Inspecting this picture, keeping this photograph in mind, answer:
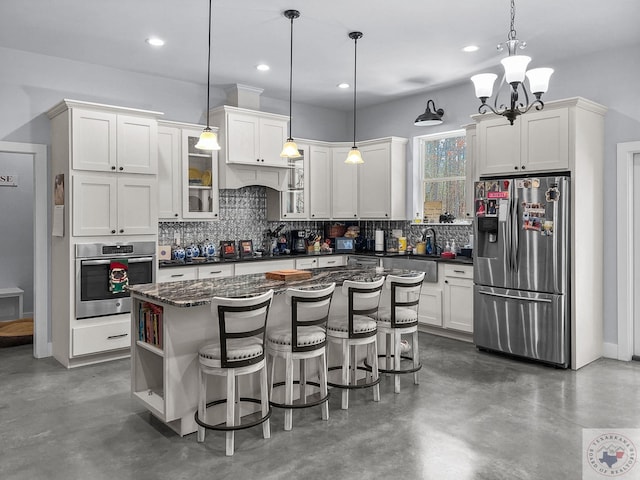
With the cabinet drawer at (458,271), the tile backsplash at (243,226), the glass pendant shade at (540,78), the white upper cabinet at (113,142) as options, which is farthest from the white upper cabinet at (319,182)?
the glass pendant shade at (540,78)

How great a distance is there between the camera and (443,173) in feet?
21.3

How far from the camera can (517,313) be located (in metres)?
4.78

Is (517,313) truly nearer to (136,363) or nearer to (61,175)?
(136,363)

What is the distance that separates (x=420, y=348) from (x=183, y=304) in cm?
322

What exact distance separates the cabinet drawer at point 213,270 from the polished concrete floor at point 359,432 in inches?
53.6

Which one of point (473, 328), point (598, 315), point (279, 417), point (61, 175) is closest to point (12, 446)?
point (279, 417)

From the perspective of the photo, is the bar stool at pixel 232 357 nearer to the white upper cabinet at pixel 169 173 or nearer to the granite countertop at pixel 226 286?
the granite countertop at pixel 226 286

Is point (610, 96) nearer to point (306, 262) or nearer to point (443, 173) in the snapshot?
point (443, 173)

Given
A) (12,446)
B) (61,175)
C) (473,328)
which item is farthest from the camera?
(473,328)

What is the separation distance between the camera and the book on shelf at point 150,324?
125 inches

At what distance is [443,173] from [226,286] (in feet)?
13.1

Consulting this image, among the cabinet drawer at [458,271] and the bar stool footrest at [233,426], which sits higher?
the cabinet drawer at [458,271]

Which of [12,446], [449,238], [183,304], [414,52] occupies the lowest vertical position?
[12,446]

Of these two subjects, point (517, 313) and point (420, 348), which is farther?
point (420, 348)
